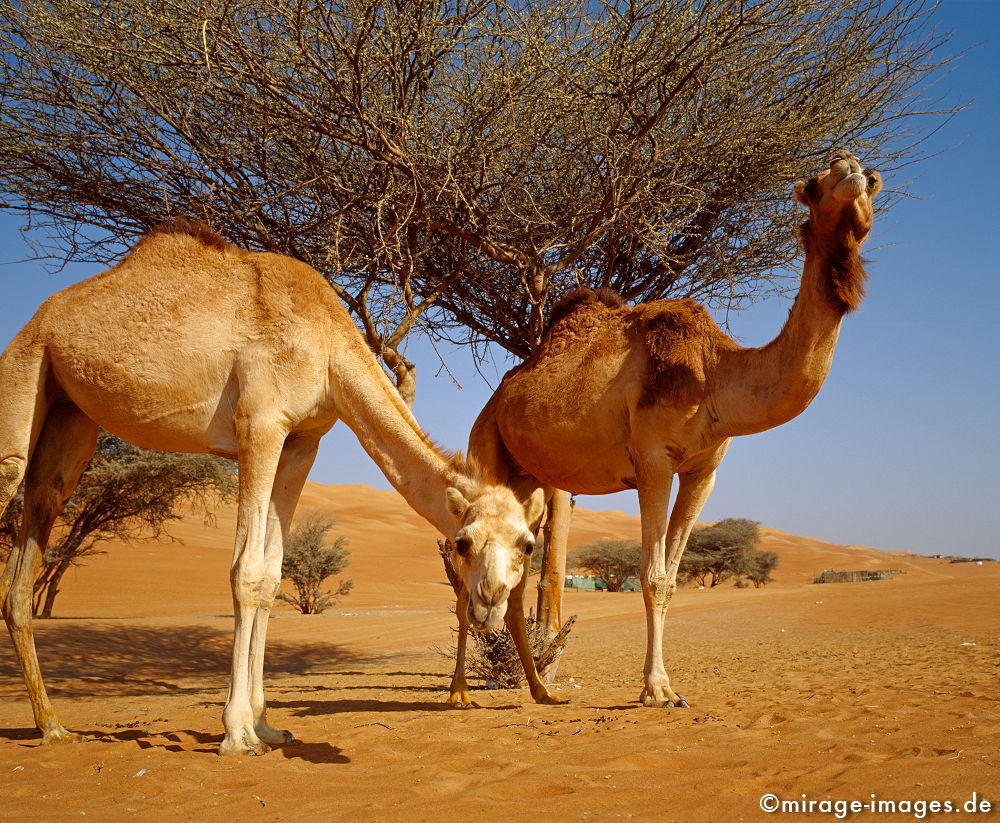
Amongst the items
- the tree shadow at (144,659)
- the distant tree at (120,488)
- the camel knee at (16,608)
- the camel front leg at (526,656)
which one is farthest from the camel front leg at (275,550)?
the distant tree at (120,488)

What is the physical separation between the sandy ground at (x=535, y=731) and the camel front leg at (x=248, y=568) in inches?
8.0

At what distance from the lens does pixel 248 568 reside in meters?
4.88

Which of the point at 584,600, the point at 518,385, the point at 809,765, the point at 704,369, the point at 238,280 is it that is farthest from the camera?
the point at 584,600

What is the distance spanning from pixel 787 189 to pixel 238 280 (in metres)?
7.36

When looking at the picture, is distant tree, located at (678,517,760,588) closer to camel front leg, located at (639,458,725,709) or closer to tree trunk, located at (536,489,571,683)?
tree trunk, located at (536,489,571,683)

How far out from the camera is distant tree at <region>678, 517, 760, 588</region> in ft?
126

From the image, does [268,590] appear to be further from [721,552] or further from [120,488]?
[721,552]

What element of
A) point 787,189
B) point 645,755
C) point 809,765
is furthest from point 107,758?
point 787,189

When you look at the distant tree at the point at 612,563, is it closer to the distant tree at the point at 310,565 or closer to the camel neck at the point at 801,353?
the distant tree at the point at 310,565

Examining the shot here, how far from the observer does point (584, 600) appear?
1032 inches

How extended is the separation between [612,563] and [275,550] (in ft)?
119

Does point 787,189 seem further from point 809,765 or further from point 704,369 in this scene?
point 809,765

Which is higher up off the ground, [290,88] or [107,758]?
[290,88]

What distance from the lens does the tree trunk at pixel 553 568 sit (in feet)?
29.0
